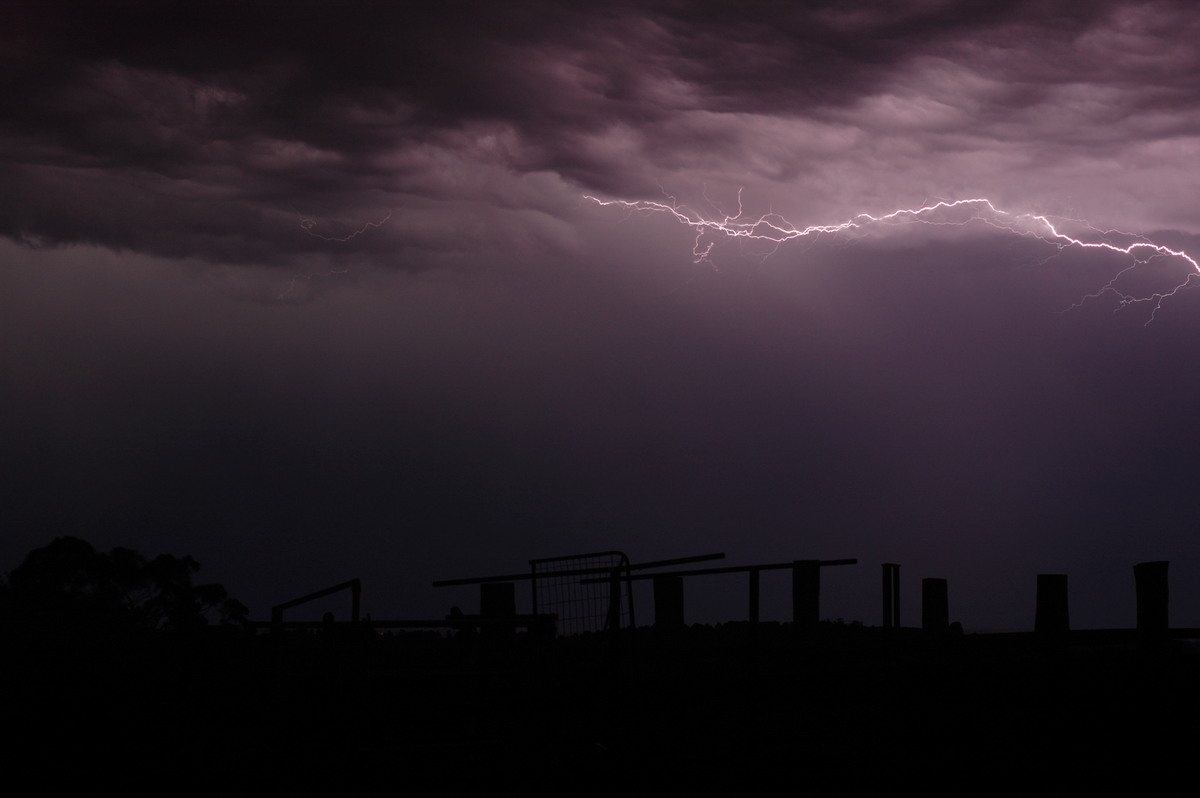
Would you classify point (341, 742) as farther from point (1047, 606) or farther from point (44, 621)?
point (44, 621)

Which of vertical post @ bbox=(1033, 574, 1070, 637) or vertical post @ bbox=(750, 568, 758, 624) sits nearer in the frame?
vertical post @ bbox=(750, 568, 758, 624)

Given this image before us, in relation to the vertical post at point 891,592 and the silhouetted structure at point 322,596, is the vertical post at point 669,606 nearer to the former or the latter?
the vertical post at point 891,592

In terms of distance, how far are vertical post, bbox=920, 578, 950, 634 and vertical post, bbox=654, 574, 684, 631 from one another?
12.0 ft

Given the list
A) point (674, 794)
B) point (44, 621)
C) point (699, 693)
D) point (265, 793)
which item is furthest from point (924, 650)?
point (44, 621)

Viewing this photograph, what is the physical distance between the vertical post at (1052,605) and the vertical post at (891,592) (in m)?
3.05

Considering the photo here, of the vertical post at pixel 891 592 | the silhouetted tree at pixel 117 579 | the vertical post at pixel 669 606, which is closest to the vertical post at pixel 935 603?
the vertical post at pixel 891 592

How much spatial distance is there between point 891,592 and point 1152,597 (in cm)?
524

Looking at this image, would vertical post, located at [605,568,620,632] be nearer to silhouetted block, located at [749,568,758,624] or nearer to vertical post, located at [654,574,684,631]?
silhouetted block, located at [749,568,758,624]

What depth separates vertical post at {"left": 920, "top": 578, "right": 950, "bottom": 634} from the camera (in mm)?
15945

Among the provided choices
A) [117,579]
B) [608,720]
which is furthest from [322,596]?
[117,579]

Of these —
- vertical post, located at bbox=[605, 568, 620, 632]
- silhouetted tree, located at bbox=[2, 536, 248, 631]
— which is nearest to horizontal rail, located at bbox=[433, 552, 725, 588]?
vertical post, located at bbox=[605, 568, 620, 632]

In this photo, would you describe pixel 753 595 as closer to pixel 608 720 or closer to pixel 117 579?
pixel 608 720

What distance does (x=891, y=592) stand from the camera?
50.7 feet

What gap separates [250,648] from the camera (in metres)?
14.3
